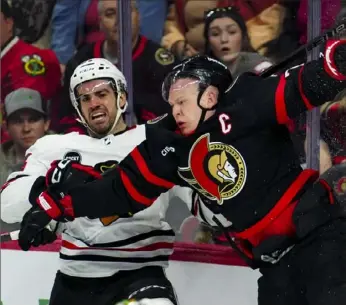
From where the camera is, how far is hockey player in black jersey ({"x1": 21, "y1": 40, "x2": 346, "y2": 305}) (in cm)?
213

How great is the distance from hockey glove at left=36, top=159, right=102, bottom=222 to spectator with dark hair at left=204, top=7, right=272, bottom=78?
58 cm

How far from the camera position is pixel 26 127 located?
127 inches

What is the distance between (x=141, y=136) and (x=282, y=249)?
2.09ft

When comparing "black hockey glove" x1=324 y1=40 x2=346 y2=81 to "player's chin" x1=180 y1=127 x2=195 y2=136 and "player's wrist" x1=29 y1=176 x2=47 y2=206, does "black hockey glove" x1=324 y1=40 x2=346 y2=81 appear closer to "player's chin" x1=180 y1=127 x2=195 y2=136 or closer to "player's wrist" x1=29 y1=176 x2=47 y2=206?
"player's chin" x1=180 y1=127 x2=195 y2=136

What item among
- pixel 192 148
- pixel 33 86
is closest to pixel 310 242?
pixel 192 148

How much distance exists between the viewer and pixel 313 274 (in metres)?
2.14

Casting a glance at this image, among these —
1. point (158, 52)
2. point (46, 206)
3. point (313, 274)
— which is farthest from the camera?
point (158, 52)

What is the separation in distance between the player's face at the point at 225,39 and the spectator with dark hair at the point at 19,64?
68 centimetres

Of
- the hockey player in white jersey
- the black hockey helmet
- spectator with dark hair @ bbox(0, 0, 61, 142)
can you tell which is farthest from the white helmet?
spectator with dark hair @ bbox(0, 0, 61, 142)

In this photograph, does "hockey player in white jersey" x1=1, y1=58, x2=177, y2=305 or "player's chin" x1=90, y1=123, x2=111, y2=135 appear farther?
"player's chin" x1=90, y1=123, x2=111, y2=135

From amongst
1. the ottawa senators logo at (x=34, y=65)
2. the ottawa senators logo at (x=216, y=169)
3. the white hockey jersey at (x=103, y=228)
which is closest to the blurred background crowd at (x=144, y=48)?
the ottawa senators logo at (x=34, y=65)

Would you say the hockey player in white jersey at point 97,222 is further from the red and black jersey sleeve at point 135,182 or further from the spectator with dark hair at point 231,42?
the spectator with dark hair at point 231,42

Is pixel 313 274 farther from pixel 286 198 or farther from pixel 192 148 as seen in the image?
pixel 192 148

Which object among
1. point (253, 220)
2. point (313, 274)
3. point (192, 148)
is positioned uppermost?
point (192, 148)
